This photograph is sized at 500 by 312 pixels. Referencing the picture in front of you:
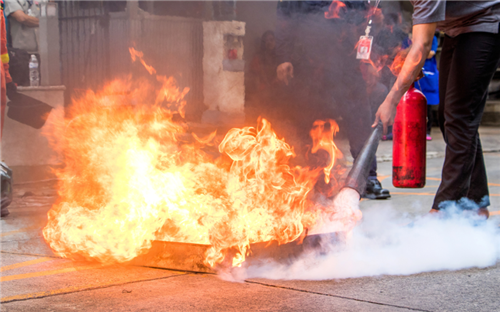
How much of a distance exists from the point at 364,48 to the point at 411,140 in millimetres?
1270

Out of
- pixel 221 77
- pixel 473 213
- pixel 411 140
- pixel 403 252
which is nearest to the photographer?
pixel 403 252

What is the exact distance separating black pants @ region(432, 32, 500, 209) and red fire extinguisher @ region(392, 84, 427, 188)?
523mm

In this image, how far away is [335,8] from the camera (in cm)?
505

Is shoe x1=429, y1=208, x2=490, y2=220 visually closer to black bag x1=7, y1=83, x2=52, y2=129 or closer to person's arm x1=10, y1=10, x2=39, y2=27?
black bag x1=7, y1=83, x2=52, y2=129

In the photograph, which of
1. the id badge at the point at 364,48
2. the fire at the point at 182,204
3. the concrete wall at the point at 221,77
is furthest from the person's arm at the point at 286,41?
the concrete wall at the point at 221,77

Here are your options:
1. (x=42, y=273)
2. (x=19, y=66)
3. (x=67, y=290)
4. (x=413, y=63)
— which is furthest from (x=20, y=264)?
(x=19, y=66)

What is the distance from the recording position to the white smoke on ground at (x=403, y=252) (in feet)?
8.16

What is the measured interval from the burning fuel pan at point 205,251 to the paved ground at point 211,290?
0.04 metres

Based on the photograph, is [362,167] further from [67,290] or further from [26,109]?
[26,109]

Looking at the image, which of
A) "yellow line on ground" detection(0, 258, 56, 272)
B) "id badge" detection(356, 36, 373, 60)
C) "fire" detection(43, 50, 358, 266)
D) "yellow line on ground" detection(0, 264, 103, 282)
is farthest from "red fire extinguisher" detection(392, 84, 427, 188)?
"yellow line on ground" detection(0, 258, 56, 272)

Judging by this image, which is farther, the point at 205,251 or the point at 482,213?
the point at 482,213

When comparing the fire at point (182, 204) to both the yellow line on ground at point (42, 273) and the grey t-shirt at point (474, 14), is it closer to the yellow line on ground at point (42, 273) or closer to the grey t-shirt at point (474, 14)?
the yellow line on ground at point (42, 273)

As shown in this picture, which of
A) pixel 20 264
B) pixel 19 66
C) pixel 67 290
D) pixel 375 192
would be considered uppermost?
pixel 19 66

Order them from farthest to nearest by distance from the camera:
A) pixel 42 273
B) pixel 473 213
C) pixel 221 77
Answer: pixel 221 77 < pixel 473 213 < pixel 42 273
